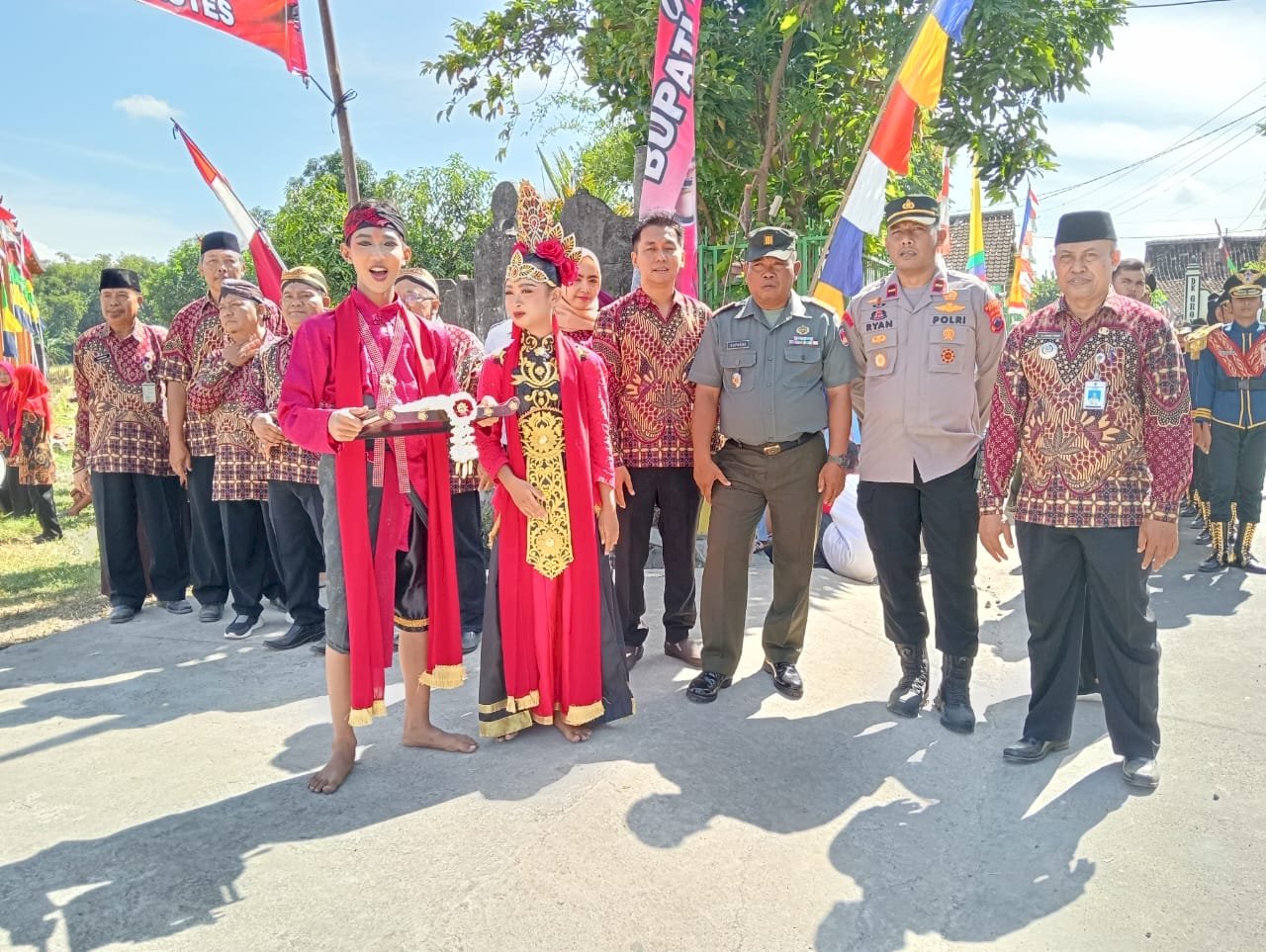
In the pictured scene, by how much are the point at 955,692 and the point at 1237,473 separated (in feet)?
14.8

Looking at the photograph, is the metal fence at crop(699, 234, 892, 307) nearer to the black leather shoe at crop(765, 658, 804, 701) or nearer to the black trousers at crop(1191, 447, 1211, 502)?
the black trousers at crop(1191, 447, 1211, 502)

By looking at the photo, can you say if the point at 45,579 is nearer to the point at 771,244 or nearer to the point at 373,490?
the point at 373,490

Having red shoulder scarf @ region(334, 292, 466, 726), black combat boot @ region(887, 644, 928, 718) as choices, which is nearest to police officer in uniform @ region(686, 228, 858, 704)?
black combat boot @ region(887, 644, 928, 718)

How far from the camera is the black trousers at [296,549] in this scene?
4848 millimetres

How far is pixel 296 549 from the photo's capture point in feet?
16.2

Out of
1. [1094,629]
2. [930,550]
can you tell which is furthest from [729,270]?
[1094,629]

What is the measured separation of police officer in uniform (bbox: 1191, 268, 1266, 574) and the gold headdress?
5.63 m

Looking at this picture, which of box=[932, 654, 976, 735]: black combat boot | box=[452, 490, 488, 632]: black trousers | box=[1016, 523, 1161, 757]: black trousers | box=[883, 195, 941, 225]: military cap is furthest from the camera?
box=[452, 490, 488, 632]: black trousers

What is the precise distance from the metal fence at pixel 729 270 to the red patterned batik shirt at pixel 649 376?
2808mm

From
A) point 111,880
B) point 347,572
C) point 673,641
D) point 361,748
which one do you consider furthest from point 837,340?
point 111,880

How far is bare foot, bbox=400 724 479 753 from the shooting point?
11.1ft

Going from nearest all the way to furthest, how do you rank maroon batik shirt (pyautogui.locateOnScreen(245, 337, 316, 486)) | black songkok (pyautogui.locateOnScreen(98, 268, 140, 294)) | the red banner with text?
maroon batik shirt (pyautogui.locateOnScreen(245, 337, 316, 486)) → black songkok (pyautogui.locateOnScreen(98, 268, 140, 294)) → the red banner with text

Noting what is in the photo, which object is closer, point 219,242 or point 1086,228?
point 1086,228

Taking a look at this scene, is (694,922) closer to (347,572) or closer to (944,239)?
(347,572)
